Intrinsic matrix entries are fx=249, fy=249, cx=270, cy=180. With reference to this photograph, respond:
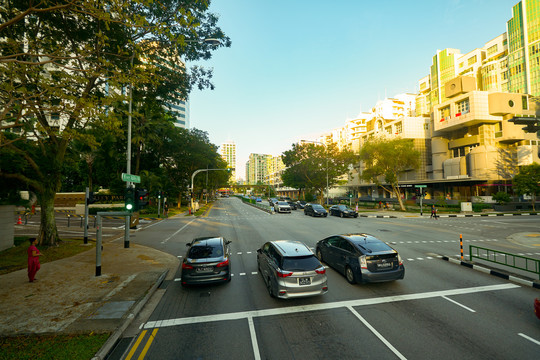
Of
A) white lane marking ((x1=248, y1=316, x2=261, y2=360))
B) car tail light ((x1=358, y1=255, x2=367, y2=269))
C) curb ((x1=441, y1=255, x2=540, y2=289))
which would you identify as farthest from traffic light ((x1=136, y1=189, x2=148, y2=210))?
curb ((x1=441, y1=255, x2=540, y2=289))

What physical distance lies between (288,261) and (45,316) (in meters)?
6.81

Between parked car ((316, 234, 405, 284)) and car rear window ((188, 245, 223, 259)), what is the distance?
466cm

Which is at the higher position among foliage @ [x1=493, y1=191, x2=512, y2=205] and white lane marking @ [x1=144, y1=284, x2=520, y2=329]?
foliage @ [x1=493, y1=191, x2=512, y2=205]

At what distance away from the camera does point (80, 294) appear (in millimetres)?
8242

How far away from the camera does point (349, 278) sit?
903 cm

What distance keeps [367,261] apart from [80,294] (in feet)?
31.6

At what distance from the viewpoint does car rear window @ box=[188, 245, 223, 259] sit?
873cm

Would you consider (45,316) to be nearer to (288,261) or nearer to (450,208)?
(288,261)

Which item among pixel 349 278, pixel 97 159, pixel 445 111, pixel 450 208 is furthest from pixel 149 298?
pixel 445 111

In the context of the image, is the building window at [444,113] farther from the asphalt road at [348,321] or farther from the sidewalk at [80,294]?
the sidewalk at [80,294]

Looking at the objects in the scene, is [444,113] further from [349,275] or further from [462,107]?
[349,275]

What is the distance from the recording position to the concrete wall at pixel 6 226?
1416 cm

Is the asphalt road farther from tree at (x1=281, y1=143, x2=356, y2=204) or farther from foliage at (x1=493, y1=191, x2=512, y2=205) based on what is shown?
tree at (x1=281, y1=143, x2=356, y2=204)

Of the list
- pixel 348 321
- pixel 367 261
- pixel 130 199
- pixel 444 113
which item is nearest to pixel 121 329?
pixel 348 321
